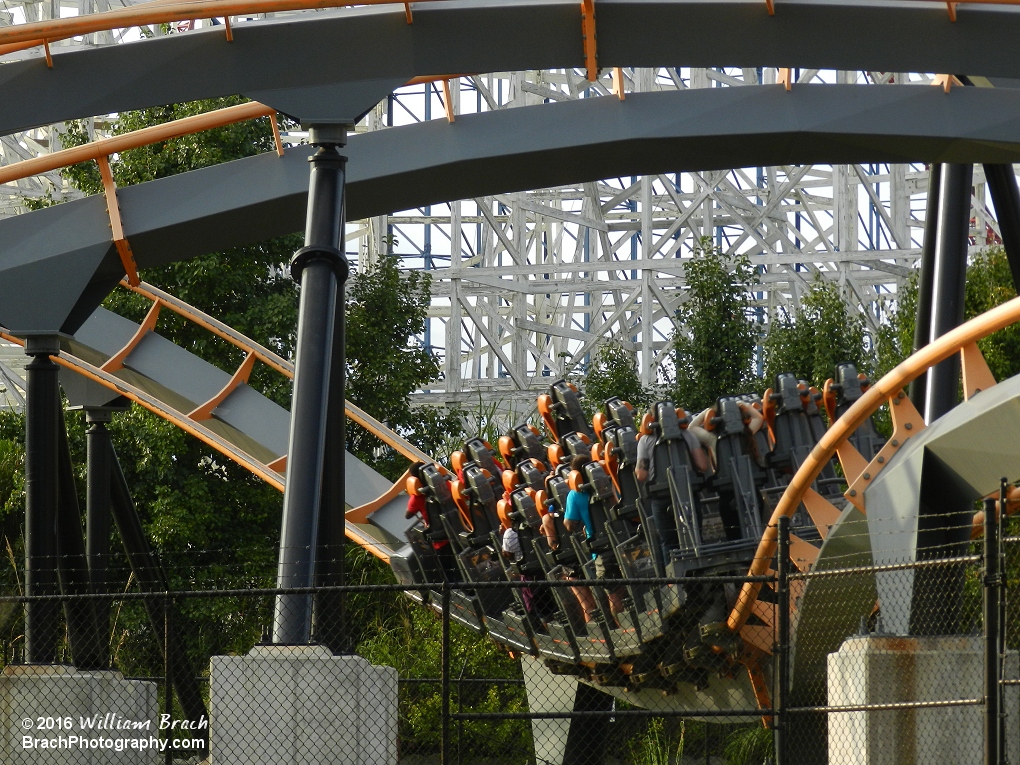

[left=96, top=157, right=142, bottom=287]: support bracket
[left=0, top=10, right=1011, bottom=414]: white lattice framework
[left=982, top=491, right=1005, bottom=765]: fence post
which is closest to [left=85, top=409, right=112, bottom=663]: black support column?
[left=96, top=157, right=142, bottom=287]: support bracket

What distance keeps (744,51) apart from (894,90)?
51.5 inches

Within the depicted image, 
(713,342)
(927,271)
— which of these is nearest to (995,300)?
(713,342)

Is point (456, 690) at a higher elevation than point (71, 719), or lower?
lower

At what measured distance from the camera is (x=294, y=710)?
23.6 ft

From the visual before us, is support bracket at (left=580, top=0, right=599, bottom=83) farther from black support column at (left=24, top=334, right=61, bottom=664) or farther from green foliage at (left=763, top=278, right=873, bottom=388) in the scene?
green foliage at (left=763, top=278, right=873, bottom=388)

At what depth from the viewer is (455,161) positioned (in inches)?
381

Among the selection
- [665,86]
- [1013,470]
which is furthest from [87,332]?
[665,86]

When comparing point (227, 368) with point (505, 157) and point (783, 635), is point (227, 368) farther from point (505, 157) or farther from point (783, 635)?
point (783, 635)

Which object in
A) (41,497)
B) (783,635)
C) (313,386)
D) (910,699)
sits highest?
(313,386)

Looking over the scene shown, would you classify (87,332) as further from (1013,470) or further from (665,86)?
(665,86)

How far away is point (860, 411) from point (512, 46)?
3.01m

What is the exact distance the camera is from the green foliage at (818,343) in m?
18.4

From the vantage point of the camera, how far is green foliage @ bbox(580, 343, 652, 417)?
65.2 ft

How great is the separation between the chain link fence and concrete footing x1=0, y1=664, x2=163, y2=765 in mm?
12
